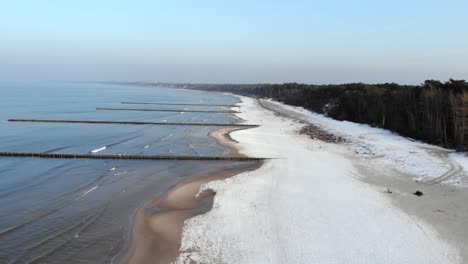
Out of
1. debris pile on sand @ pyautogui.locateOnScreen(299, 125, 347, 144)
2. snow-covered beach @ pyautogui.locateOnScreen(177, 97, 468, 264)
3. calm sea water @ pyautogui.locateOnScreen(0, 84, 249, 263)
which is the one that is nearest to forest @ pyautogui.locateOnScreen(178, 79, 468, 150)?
snow-covered beach @ pyautogui.locateOnScreen(177, 97, 468, 264)

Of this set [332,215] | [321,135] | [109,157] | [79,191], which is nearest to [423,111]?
[321,135]

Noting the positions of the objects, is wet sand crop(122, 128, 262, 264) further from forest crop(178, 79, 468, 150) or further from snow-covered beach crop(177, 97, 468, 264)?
forest crop(178, 79, 468, 150)

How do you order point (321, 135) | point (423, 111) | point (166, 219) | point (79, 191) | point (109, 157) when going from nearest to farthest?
point (166, 219)
point (79, 191)
point (109, 157)
point (423, 111)
point (321, 135)

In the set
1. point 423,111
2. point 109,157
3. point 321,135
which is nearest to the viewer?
point 109,157

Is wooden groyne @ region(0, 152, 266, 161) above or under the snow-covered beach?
under

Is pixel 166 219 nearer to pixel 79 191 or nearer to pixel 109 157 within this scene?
pixel 79 191

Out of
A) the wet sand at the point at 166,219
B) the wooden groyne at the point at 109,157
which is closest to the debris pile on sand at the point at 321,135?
the wooden groyne at the point at 109,157
